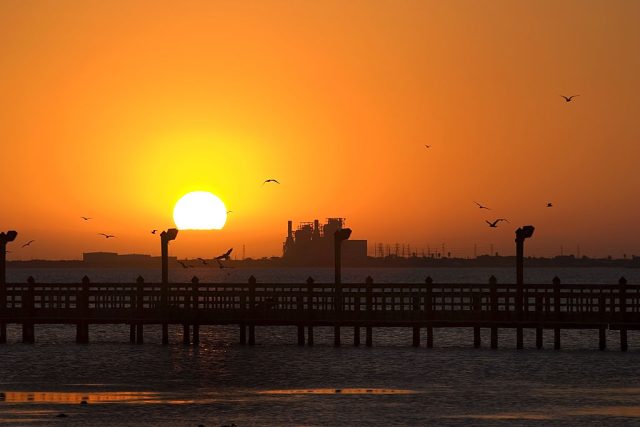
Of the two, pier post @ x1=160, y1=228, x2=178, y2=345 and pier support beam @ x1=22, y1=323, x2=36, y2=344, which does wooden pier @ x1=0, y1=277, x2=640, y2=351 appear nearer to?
pier post @ x1=160, y1=228, x2=178, y2=345

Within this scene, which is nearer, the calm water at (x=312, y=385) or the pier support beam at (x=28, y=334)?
the calm water at (x=312, y=385)

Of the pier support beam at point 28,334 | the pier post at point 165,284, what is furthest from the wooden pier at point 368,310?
the pier support beam at point 28,334

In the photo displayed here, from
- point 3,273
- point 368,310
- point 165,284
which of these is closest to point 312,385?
point 368,310

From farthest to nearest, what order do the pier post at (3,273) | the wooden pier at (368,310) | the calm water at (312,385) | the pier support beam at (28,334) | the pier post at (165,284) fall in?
the pier support beam at (28,334) < the pier post at (3,273) < the pier post at (165,284) < the wooden pier at (368,310) < the calm water at (312,385)

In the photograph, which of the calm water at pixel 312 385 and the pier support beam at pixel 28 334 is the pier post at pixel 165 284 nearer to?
the calm water at pixel 312 385

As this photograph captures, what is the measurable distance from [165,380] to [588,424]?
16377mm

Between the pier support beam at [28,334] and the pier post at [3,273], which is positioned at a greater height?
the pier post at [3,273]

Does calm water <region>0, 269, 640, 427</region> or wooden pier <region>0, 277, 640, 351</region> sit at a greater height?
wooden pier <region>0, 277, 640, 351</region>

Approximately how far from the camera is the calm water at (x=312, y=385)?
1143 inches

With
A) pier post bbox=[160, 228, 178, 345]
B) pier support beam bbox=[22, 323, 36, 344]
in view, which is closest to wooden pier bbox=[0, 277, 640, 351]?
pier post bbox=[160, 228, 178, 345]

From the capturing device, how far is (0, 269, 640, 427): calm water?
29031mm

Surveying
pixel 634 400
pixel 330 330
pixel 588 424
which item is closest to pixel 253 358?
pixel 634 400

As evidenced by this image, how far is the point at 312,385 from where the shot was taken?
37.1 m

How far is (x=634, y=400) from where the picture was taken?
107 feet
